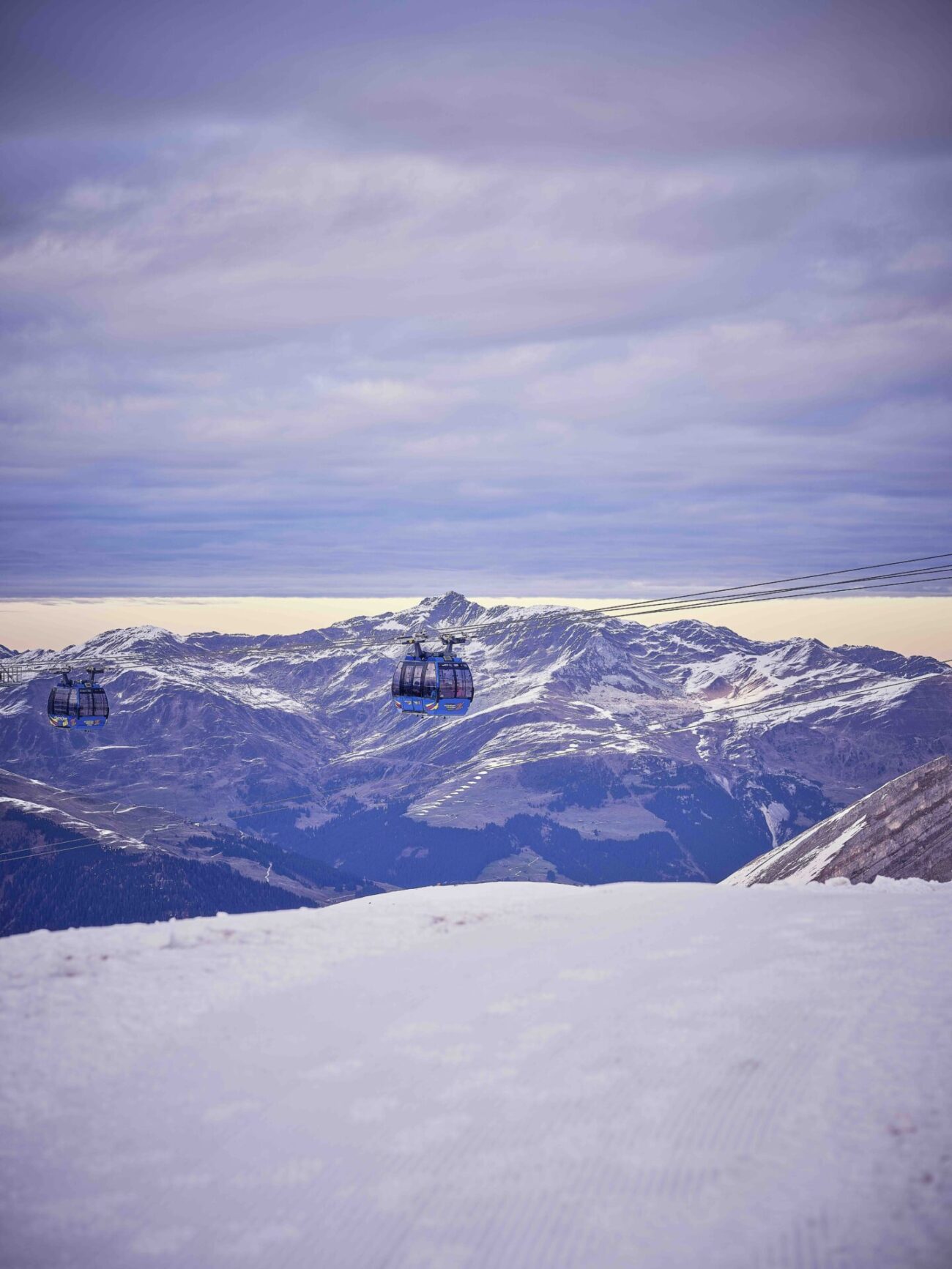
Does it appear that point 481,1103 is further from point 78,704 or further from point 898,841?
point 78,704

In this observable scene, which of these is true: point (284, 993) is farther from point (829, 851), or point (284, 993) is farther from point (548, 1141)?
point (829, 851)

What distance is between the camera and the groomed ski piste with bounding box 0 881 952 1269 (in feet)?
47.3

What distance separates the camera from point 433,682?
68.2 m

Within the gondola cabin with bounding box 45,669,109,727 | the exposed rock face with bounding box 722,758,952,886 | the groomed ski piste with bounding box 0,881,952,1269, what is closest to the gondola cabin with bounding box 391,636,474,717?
the exposed rock face with bounding box 722,758,952,886

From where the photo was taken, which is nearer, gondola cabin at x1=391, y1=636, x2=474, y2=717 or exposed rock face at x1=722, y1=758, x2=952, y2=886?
exposed rock face at x1=722, y1=758, x2=952, y2=886

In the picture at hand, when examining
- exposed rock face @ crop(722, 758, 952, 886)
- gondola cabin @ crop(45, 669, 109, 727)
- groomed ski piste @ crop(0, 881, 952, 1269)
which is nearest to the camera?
groomed ski piste @ crop(0, 881, 952, 1269)

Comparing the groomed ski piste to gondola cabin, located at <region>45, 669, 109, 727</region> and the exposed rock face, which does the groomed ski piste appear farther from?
gondola cabin, located at <region>45, 669, 109, 727</region>

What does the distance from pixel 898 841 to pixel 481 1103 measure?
52055 millimetres

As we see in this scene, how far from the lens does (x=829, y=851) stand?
246ft

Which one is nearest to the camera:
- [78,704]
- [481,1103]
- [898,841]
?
[481,1103]

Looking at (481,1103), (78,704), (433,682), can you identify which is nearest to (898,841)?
(433,682)

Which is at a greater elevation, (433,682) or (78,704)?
(433,682)

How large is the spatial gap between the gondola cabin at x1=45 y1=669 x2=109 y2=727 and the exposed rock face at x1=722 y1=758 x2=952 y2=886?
2146 inches

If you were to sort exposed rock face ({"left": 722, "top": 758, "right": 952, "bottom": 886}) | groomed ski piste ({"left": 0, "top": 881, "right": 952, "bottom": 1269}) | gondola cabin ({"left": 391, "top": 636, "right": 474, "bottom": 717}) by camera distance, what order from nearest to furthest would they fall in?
groomed ski piste ({"left": 0, "top": 881, "right": 952, "bottom": 1269}), exposed rock face ({"left": 722, "top": 758, "right": 952, "bottom": 886}), gondola cabin ({"left": 391, "top": 636, "right": 474, "bottom": 717})
